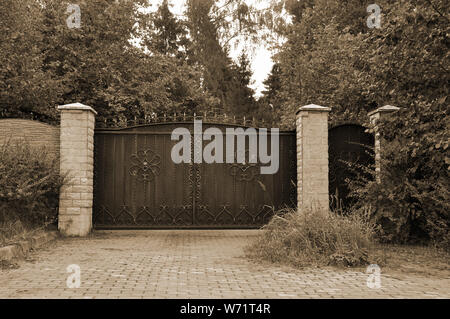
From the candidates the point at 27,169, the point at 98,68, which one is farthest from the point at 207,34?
the point at 27,169

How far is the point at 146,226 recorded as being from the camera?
9.62m

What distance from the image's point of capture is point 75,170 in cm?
898

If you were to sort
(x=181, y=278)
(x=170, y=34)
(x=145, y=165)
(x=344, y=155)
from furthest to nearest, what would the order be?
(x=170, y=34), (x=344, y=155), (x=145, y=165), (x=181, y=278)

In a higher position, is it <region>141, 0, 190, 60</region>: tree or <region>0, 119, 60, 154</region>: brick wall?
<region>141, 0, 190, 60</region>: tree

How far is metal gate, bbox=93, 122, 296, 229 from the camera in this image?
966cm

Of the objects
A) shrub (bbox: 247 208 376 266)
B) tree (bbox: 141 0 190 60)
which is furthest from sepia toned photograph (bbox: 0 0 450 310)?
tree (bbox: 141 0 190 60)

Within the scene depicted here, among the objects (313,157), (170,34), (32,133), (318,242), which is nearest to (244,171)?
(313,157)

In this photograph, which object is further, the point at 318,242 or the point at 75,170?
the point at 75,170

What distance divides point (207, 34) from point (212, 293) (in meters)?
20.1

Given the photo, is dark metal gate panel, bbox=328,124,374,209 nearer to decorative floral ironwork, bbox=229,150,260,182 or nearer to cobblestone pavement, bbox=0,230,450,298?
decorative floral ironwork, bbox=229,150,260,182

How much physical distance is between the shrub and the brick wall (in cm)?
504

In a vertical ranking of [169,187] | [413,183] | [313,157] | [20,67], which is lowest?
[169,187]

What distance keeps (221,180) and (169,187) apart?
1142 millimetres

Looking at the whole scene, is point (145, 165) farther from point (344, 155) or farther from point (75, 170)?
point (344, 155)
